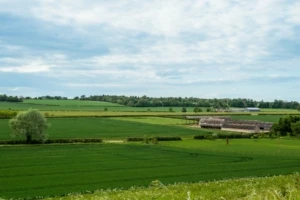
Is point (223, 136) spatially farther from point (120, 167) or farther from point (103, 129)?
point (120, 167)

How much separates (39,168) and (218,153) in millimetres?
33452

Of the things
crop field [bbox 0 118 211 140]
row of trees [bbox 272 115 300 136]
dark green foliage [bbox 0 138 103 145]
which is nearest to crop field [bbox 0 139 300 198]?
dark green foliage [bbox 0 138 103 145]

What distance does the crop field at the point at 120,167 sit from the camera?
41709mm

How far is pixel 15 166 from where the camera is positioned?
54.2 metres

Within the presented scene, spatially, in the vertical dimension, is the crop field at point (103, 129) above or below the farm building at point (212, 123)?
below

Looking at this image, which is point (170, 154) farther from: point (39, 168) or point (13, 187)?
point (13, 187)

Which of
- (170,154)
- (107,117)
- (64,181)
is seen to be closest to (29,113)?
(170,154)

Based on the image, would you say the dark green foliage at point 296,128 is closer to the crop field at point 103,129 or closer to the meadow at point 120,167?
the crop field at point 103,129

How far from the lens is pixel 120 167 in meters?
55.2

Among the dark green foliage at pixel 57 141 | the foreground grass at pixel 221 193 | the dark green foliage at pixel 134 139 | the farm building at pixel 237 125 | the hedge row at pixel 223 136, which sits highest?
the foreground grass at pixel 221 193

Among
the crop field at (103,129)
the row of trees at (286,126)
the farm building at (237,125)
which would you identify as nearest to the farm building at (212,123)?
the farm building at (237,125)

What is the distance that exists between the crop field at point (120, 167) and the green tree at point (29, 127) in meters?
15.2

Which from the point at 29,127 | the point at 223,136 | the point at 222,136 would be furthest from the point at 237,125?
the point at 29,127

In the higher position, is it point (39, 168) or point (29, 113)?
point (29, 113)
